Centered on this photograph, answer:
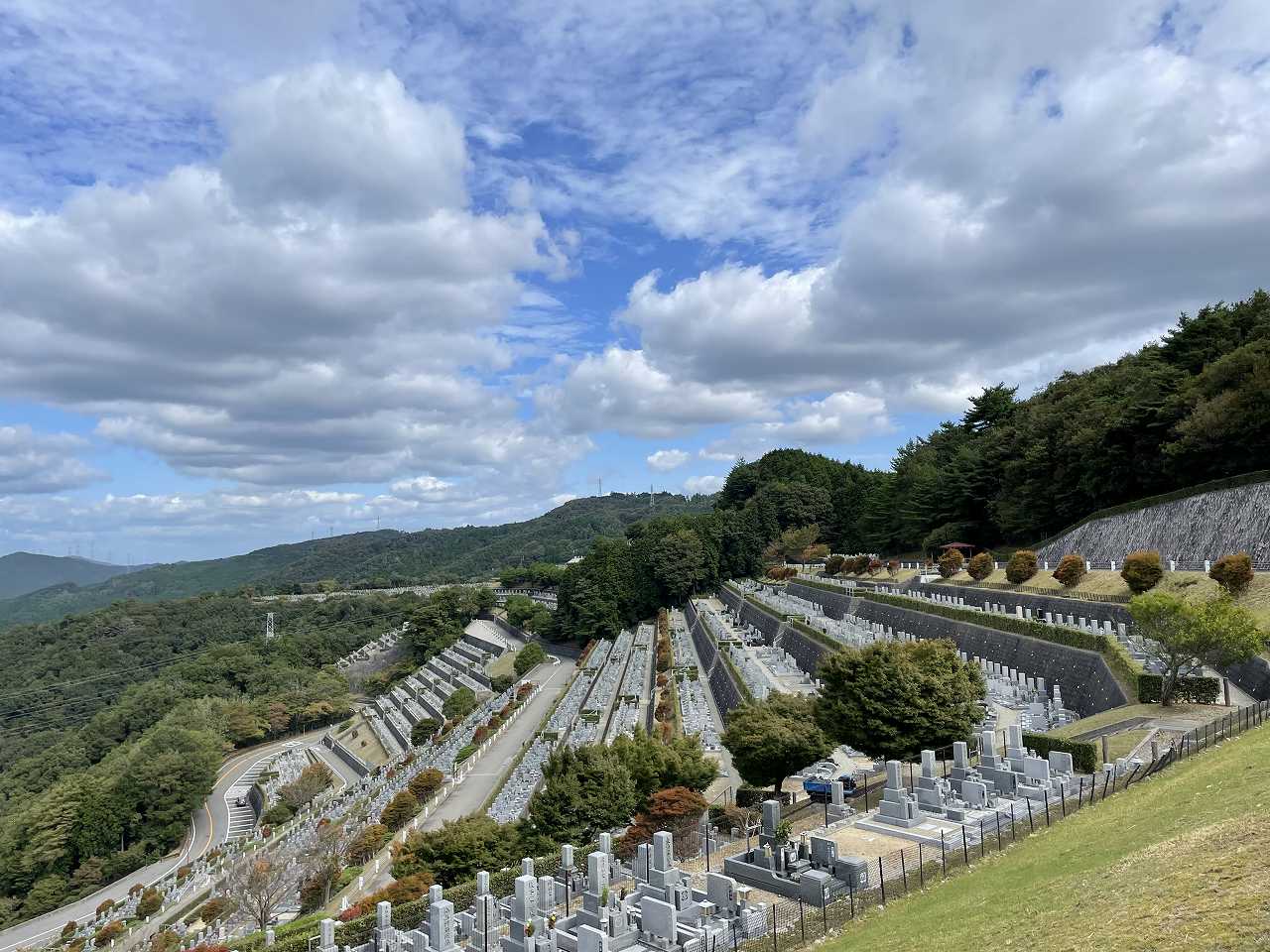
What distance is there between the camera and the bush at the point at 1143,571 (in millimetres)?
26078

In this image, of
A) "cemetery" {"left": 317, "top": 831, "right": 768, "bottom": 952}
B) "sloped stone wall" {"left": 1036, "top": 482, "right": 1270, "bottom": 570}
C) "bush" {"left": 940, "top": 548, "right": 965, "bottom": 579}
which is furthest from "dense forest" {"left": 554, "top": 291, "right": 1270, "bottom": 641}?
"cemetery" {"left": 317, "top": 831, "right": 768, "bottom": 952}

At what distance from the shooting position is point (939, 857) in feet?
47.5

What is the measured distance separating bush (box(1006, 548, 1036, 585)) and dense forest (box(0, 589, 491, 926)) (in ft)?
162

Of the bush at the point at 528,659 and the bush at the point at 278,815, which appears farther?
the bush at the point at 528,659

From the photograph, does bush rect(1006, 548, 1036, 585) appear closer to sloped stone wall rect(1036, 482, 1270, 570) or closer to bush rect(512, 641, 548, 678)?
sloped stone wall rect(1036, 482, 1270, 570)

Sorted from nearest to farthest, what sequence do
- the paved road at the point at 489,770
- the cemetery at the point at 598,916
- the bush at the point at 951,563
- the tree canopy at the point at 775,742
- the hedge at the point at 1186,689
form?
1. the cemetery at the point at 598,916
2. the hedge at the point at 1186,689
3. the tree canopy at the point at 775,742
4. the paved road at the point at 489,770
5. the bush at the point at 951,563

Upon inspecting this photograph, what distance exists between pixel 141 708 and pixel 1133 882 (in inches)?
3255

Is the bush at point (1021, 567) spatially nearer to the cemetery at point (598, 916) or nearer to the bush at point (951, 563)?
the bush at point (951, 563)

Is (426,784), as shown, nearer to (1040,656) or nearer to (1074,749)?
(1040,656)

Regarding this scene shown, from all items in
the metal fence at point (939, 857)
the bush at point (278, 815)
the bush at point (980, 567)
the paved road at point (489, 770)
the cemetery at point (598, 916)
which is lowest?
the bush at point (278, 815)

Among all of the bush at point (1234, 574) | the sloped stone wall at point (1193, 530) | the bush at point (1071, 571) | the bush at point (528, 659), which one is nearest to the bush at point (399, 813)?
the bush at point (1071, 571)

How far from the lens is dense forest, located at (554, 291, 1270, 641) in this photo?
33906mm

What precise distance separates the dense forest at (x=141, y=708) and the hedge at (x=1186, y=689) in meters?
51.9

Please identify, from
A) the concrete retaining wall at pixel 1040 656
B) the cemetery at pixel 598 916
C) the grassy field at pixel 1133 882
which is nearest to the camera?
the grassy field at pixel 1133 882
